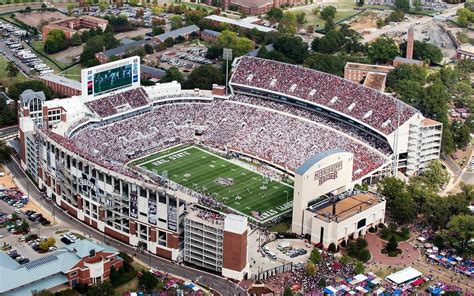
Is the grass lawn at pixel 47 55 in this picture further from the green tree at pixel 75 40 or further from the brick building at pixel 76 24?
the green tree at pixel 75 40

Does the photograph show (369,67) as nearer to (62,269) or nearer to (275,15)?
(275,15)

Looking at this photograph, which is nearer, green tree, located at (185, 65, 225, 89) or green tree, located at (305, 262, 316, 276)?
green tree, located at (305, 262, 316, 276)

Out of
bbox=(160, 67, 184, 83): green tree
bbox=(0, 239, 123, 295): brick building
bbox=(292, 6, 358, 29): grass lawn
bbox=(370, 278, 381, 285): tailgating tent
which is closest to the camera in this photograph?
bbox=(0, 239, 123, 295): brick building

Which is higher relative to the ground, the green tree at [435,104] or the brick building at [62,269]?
the green tree at [435,104]

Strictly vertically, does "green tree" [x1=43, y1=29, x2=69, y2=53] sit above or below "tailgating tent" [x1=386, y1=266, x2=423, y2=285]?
above

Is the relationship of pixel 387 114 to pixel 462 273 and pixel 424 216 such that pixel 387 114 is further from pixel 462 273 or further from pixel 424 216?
pixel 462 273

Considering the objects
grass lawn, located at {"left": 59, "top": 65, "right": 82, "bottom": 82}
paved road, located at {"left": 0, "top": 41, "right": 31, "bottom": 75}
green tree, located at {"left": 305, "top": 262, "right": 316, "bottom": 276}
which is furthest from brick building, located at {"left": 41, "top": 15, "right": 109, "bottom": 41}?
green tree, located at {"left": 305, "top": 262, "right": 316, "bottom": 276}

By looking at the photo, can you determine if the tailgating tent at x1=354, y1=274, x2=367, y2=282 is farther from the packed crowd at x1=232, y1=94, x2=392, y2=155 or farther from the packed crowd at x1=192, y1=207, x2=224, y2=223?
the packed crowd at x1=232, y1=94, x2=392, y2=155

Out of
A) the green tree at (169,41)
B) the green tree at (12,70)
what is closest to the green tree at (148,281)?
the green tree at (12,70)
